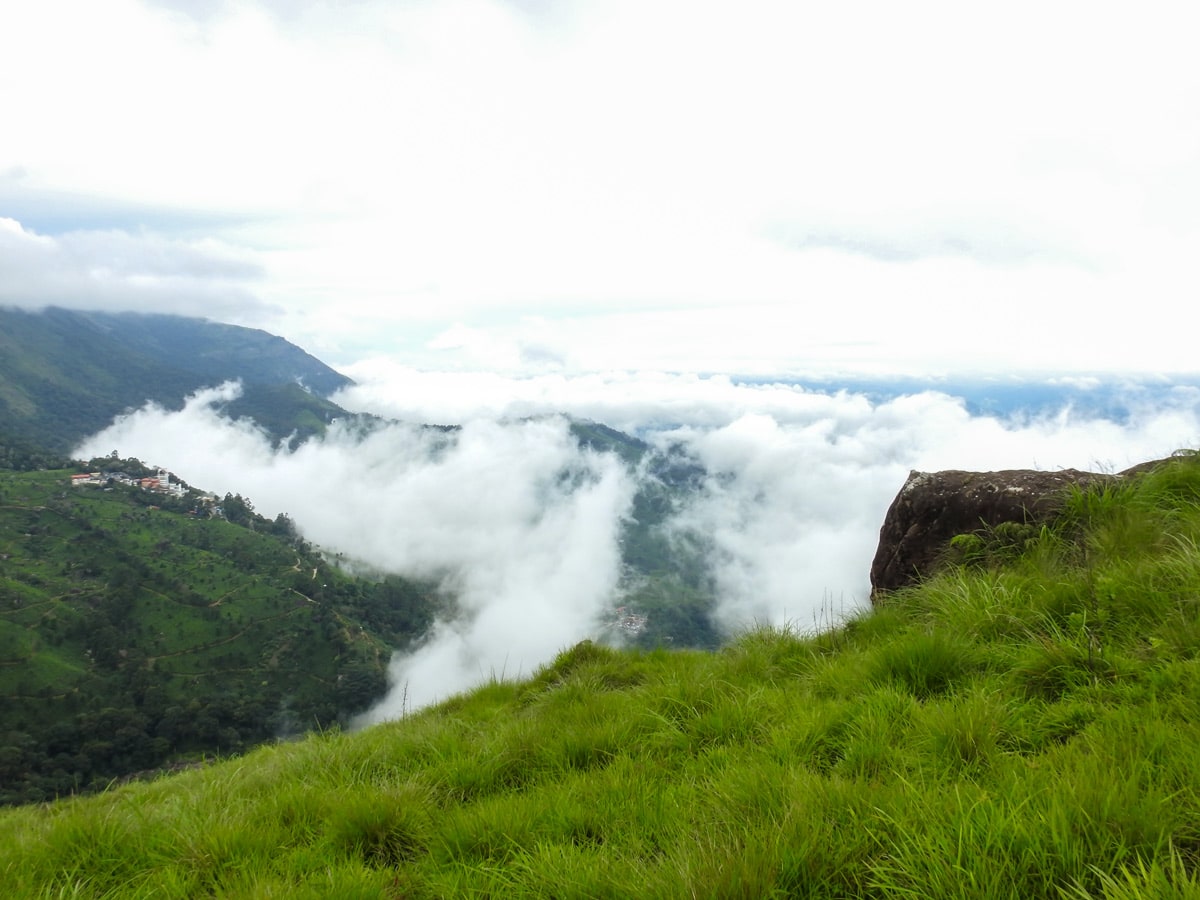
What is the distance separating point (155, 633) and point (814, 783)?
140 meters

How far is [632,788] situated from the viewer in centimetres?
343

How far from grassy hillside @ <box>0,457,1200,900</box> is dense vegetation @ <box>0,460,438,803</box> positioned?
62.2 meters

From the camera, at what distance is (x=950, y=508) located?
7730 millimetres

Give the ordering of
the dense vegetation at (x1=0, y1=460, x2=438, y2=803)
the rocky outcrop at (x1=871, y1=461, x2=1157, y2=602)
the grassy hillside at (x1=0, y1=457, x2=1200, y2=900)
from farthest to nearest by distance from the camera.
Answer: the dense vegetation at (x1=0, y1=460, x2=438, y2=803) → the rocky outcrop at (x1=871, y1=461, x2=1157, y2=602) → the grassy hillside at (x1=0, y1=457, x2=1200, y2=900)

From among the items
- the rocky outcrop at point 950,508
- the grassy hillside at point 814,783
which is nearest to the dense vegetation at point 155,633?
the rocky outcrop at point 950,508

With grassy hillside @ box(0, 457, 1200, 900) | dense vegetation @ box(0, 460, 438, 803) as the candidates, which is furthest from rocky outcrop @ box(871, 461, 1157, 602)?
dense vegetation @ box(0, 460, 438, 803)

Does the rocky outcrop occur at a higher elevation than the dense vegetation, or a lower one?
higher

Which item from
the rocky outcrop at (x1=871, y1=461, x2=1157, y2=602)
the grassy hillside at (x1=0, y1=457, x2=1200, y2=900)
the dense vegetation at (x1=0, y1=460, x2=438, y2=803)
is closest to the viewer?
the grassy hillside at (x1=0, y1=457, x2=1200, y2=900)

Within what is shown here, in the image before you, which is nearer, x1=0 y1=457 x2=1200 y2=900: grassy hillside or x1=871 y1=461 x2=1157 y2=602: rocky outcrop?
x1=0 y1=457 x2=1200 y2=900: grassy hillside

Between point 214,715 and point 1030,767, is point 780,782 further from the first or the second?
point 214,715

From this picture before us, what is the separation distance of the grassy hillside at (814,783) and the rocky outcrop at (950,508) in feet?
3.46

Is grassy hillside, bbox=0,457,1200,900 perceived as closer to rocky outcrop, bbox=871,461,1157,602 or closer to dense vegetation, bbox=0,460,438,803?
rocky outcrop, bbox=871,461,1157,602

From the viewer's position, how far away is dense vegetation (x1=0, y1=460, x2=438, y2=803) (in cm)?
7681

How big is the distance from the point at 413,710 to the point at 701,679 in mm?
5181
